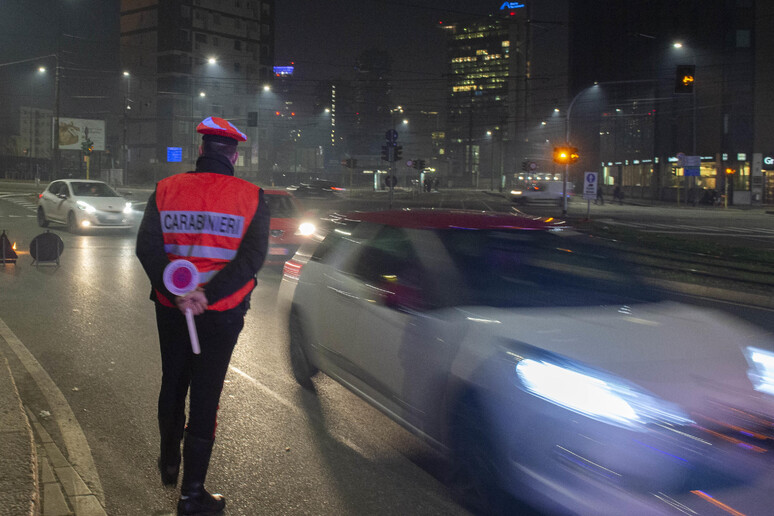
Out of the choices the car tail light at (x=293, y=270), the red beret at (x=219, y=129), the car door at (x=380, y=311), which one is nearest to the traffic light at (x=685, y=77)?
the car tail light at (x=293, y=270)

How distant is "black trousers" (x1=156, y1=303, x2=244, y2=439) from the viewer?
3.41 metres

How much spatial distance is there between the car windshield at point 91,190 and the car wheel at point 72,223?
71cm

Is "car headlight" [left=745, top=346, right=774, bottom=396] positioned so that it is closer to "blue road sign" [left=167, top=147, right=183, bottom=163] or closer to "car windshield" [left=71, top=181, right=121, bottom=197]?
"car windshield" [left=71, top=181, right=121, bottom=197]

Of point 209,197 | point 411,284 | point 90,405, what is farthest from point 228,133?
point 90,405

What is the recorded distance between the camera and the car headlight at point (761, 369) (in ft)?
11.8

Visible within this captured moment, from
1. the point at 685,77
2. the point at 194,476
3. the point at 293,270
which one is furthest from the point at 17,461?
the point at 685,77

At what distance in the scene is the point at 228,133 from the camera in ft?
11.8

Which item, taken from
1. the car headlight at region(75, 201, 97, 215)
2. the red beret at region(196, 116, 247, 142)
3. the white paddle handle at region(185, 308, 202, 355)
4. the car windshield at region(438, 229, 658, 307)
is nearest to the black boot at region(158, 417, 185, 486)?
the white paddle handle at region(185, 308, 202, 355)

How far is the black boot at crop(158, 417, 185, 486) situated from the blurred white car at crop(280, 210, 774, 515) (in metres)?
1.33

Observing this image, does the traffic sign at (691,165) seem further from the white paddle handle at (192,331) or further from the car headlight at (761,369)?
the white paddle handle at (192,331)

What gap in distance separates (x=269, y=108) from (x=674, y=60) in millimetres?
51653

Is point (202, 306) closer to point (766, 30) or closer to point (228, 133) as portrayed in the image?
point (228, 133)

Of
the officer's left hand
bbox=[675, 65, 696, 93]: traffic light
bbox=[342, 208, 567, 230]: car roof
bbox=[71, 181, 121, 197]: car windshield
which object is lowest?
the officer's left hand

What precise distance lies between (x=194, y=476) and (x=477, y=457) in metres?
1.40
